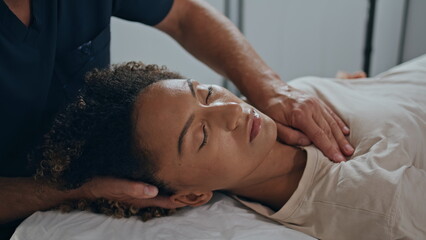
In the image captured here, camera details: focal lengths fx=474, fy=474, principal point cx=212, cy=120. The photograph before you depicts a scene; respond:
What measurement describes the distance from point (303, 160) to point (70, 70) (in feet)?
2.72

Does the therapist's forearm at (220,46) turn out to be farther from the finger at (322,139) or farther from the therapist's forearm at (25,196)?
the therapist's forearm at (25,196)

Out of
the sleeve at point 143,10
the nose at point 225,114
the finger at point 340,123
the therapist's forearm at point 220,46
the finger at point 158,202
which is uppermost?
the sleeve at point 143,10

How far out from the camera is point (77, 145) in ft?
4.37

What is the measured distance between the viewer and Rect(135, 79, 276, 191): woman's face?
1333mm

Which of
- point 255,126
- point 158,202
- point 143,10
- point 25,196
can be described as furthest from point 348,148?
point 25,196

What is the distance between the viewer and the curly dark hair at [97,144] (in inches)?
52.4

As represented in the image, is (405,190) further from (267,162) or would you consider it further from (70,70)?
(70,70)

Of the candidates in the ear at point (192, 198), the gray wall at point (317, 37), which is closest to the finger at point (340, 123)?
the ear at point (192, 198)

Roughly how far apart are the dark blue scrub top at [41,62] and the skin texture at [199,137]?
34 cm

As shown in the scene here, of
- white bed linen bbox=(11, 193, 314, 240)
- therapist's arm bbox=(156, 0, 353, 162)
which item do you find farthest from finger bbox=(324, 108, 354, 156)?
white bed linen bbox=(11, 193, 314, 240)

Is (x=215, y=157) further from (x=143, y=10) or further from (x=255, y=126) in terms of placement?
(x=143, y=10)

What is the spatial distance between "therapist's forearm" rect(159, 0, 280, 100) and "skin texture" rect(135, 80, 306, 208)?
0.28 meters

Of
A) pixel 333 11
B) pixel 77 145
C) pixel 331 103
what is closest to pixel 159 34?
pixel 333 11

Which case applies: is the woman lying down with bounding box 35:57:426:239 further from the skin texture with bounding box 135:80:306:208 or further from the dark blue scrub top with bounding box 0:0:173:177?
the dark blue scrub top with bounding box 0:0:173:177
